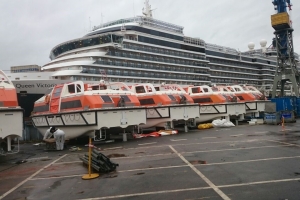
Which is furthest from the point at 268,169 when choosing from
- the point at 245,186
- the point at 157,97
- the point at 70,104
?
the point at 157,97

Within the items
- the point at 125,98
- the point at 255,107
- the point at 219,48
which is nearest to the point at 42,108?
the point at 125,98

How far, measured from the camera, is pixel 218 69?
165 ft

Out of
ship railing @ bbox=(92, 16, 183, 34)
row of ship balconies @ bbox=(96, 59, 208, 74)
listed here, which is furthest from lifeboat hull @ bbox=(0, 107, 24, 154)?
ship railing @ bbox=(92, 16, 183, 34)

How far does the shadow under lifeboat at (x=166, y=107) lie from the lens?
680 inches

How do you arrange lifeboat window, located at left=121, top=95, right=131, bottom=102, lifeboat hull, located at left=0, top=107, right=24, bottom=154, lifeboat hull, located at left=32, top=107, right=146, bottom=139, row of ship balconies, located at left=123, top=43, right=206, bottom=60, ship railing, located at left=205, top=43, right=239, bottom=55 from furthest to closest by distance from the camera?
ship railing, located at left=205, top=43, right=239, bottom=55 → row of ship balconies, located at left=123, top=43, right=206, bottom=60 → lifeboat window, located at left=121, top=95, right=131, bottom=102 → lifeboat hull, located at left=32, top=107, right=146, bottom=139 → lifeboat hull, located at left=0, top=107, right=24, bottom=154

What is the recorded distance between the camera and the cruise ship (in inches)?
966

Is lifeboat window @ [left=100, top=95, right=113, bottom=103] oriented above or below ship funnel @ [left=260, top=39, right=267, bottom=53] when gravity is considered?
below

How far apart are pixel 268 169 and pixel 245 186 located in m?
1.54

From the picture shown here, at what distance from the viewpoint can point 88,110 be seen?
1287 centimetres

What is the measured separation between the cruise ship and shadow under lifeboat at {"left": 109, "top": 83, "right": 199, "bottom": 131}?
6966mm

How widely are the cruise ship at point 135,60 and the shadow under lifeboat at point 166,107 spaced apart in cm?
697

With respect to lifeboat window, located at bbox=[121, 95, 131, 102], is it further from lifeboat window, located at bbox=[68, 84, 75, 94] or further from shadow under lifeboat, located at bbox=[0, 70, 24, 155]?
shadow under lifeboat, located at bbox=[0, 70, 24, 155]

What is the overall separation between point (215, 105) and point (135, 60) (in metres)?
14.1

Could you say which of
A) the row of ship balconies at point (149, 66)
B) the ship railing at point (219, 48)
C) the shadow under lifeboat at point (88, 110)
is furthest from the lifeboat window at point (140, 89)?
the ship railing at point (219, 48)
